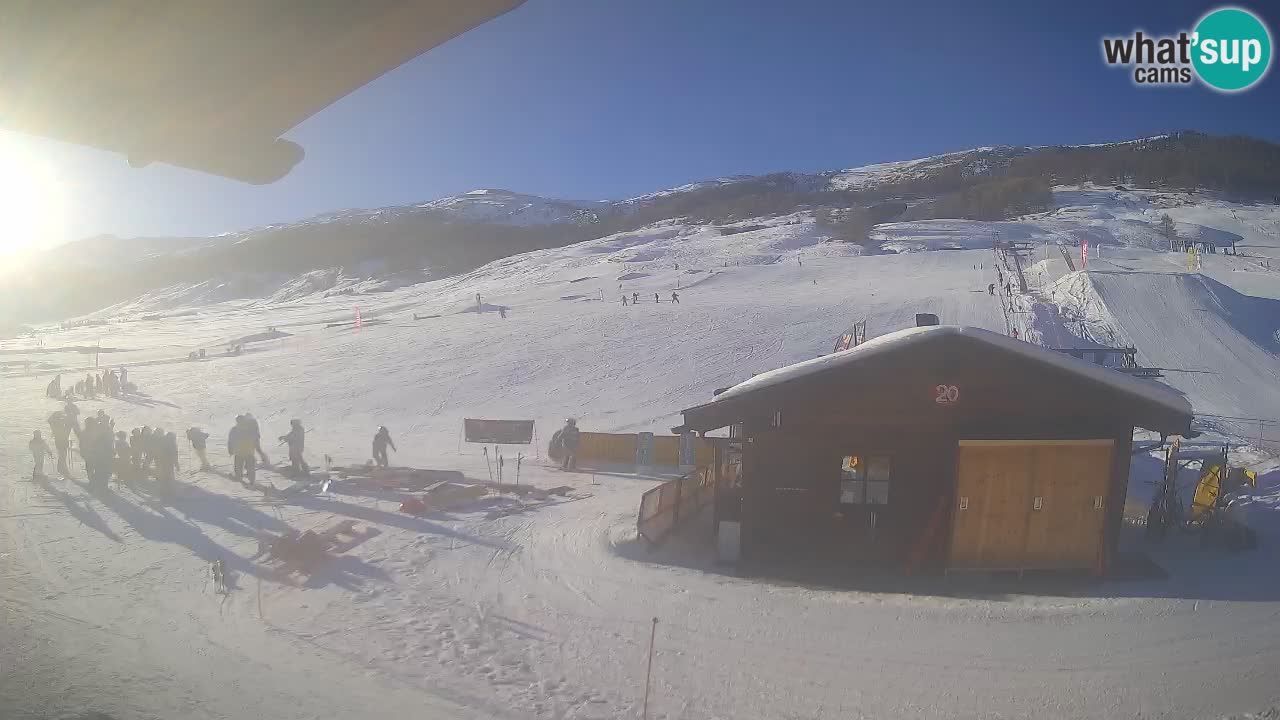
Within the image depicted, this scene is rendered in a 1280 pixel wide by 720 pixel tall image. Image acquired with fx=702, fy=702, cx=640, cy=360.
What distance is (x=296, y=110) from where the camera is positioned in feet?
10.7

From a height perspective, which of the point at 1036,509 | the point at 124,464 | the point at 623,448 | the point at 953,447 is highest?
the point at 953,447

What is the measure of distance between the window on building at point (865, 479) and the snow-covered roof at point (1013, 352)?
154cm

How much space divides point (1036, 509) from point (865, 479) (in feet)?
7.85

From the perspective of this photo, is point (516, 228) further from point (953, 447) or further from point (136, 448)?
point (953, 447)

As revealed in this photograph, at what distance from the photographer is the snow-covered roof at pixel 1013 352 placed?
32.6 ft

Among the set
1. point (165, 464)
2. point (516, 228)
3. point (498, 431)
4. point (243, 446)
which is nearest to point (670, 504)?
point (498, 431)

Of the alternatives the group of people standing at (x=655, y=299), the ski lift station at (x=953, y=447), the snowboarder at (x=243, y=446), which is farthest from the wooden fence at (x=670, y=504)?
the group of people standing at (x=655, y=299)

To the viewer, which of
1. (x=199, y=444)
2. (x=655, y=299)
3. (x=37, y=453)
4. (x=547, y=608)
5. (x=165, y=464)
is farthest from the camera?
(x=655, y=299)

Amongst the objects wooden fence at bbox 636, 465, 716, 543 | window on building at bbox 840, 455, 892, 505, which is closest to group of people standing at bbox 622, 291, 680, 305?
wooden fence at bbox 636, 465, 716, 543

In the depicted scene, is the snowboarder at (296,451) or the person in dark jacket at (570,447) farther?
the person in dark jacket at (570,447)

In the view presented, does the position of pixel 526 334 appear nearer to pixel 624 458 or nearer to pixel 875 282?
pixel 624 458

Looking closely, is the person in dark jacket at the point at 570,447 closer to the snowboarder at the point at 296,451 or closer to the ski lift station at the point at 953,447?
the snowboarder at the point at 296,451

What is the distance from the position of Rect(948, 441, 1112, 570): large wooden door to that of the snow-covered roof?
3.03 feet

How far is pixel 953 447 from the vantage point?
10250 millimetres
